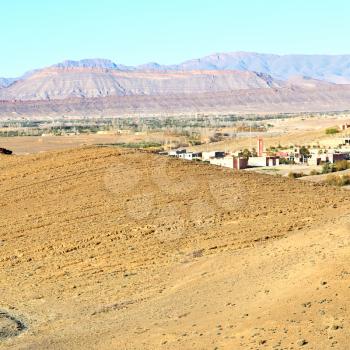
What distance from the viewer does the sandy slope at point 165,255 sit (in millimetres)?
16906

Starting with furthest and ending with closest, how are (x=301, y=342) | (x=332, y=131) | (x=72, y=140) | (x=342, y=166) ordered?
(x=72, y=140) < (x=332, y=131) < (x=342, y=166) < (x=301, y=342)

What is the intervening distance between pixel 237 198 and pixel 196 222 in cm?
288

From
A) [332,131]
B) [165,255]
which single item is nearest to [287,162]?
[332,131]

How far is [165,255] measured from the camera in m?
25.3

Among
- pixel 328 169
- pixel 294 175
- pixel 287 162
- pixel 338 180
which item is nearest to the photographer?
pixel 338 180

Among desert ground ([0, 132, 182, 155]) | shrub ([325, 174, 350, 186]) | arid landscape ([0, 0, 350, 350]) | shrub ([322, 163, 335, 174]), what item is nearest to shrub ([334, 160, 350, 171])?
shrub ([322, 163, 335, 174])

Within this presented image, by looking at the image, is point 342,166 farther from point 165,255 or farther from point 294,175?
point 165,255

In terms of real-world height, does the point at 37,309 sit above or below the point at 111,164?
below

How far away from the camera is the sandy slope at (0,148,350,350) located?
16.9 metres

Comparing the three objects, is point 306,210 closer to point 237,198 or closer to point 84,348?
point 237,198

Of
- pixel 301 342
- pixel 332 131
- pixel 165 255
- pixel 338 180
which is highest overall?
pixel 301 342

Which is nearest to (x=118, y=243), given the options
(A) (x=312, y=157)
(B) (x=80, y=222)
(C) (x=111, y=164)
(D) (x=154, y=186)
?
(B) (x=80, y=222)

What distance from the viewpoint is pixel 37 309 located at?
2119 centimetres

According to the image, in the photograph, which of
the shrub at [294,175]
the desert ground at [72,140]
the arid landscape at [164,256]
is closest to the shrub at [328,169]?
the shrub at [294,175]
